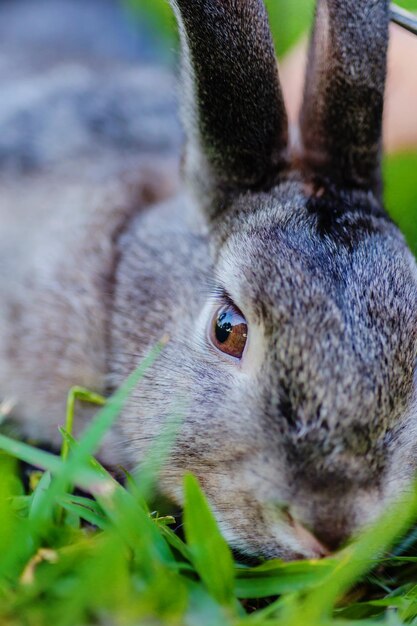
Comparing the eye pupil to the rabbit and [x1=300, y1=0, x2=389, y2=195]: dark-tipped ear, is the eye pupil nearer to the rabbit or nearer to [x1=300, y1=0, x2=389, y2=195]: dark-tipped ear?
the rabbit

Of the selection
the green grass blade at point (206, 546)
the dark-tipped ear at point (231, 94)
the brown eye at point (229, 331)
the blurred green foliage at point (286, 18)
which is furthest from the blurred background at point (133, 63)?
the green grass blade at point (206, 546)

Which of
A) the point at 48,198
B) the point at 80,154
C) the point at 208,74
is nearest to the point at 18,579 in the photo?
the point at 208,74

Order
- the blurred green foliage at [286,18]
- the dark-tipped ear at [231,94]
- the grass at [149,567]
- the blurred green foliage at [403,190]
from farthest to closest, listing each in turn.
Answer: the blurred green foliage at [403,190] < the blurred green foliage at [286,18] < the dark-tipped ear at [231,94] < the grass at [149,567]

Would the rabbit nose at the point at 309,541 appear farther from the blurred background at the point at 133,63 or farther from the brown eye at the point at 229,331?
the blurred background at the point at 133,63

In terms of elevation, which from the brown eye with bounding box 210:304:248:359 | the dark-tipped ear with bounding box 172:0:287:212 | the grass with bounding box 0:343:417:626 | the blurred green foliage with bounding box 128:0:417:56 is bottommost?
the grass with bounding box 0:343:417:626

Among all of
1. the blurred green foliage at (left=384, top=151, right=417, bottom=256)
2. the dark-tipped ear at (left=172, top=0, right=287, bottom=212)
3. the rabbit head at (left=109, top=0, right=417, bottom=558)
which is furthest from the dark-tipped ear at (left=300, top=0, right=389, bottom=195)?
the blurred green foliage at (left=384, top=151, right=417, bottom=256)

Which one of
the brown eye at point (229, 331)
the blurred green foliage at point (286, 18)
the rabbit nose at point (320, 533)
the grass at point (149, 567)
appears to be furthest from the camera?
the blurred green foliage at point (286, 18)

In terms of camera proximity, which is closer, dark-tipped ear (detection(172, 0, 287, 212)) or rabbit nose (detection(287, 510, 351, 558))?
rabbit nose (detection(287, 510, 351, 558))
